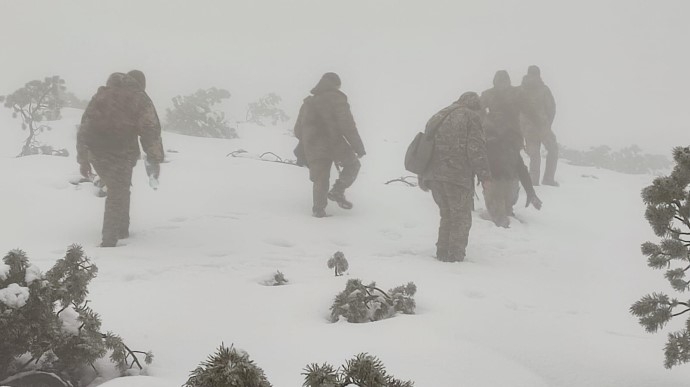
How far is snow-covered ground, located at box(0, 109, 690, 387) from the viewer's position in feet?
9.94

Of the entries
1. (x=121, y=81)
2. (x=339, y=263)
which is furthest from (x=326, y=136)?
(x=339, y=263)

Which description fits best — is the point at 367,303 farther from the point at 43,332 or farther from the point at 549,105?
the point at 549,105

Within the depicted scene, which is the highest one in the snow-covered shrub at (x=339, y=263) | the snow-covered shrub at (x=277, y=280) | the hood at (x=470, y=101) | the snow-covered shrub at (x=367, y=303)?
the hood at (x=470, y=101)

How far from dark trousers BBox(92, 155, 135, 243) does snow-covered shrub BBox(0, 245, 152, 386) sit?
3.73 metres

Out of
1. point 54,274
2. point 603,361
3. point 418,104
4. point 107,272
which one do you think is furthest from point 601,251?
point 418,104

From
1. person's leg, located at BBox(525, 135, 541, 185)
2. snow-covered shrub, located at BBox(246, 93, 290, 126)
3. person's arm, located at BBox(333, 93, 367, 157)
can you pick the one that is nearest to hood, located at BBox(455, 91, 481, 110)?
person's arm, located at BBox(333, 93, 367, 157)

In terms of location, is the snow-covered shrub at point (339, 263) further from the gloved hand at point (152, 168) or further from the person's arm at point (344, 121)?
the person's arm at point (344, 121)

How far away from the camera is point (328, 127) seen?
341 inches

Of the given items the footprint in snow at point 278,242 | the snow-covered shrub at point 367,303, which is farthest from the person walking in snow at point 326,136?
the snow-covered shrub at point 367,303

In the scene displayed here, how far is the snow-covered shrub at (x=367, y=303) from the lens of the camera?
3.74 metres

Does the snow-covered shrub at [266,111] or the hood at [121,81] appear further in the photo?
the snow-covered shrub at [266,111]

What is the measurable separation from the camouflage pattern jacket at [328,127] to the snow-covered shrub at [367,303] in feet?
15.8

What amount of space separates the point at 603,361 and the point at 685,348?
659 millimetres

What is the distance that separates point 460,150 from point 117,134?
4852mm
